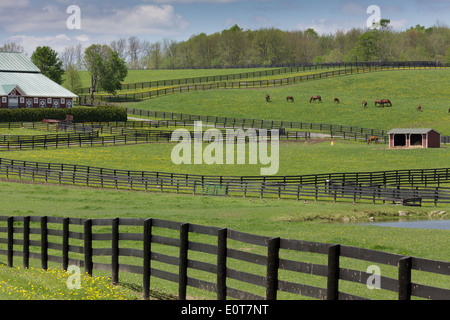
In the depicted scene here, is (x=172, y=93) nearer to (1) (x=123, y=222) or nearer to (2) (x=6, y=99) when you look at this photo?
(2) (x=6, y=99)

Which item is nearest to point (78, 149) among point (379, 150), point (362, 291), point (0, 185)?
point (0, 185)

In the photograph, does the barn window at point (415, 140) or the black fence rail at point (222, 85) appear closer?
the barn window at point (415, 140)

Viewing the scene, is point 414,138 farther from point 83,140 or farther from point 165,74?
point 165,74

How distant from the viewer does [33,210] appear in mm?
30438

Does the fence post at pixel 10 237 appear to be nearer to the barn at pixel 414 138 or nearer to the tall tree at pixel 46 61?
the barn at pixel 414 138

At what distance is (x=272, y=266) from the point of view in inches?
366

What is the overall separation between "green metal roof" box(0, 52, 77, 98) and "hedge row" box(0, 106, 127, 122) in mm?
7969

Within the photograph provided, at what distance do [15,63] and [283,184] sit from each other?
256 ft

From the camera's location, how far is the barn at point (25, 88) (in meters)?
94.3

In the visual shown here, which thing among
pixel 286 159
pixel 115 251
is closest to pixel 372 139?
pixel 286 159

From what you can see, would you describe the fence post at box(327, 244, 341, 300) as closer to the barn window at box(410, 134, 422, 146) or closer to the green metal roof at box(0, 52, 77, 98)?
the barn window at box(410, 134, 422, 146)

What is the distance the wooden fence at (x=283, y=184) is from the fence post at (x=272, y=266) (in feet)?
98.9

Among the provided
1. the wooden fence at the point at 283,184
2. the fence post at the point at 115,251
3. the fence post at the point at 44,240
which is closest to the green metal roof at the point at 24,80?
the wooden fence at the point at 283,184

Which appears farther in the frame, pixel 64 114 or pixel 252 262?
pixel 64 114
